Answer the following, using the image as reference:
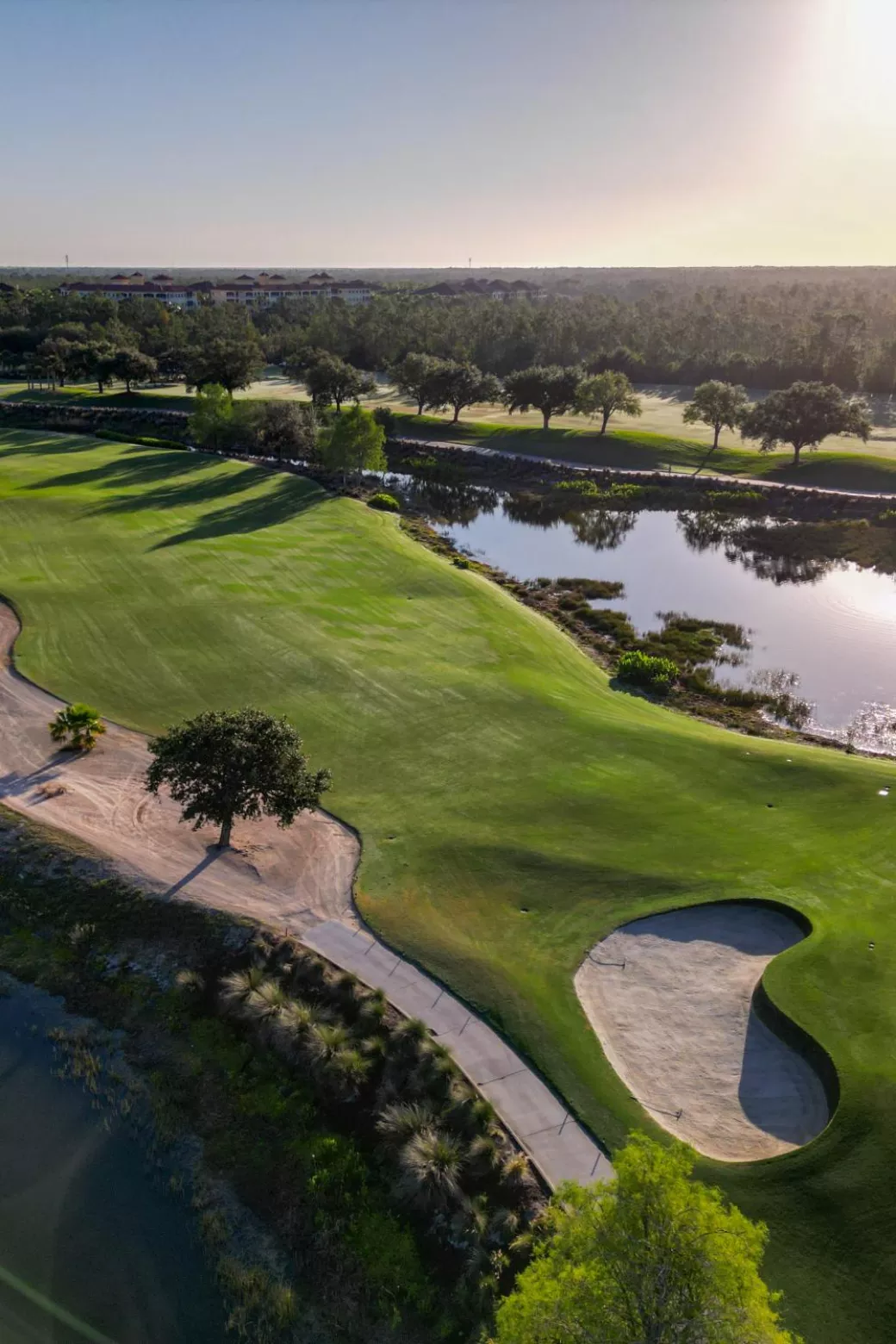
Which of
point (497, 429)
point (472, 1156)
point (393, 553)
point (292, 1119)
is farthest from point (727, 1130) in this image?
point (497, 429)

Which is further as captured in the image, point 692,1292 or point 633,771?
point 633,771

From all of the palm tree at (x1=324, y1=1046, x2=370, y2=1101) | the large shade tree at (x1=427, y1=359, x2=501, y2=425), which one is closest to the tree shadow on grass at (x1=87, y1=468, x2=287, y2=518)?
the large shade tree at (x1=427, y1=359, x2=501, y2=425)

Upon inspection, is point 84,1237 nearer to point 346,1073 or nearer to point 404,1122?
point 346,1073

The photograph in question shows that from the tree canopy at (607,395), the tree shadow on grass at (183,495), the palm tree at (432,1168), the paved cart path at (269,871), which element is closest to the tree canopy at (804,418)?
the tree canopy at (607,395)

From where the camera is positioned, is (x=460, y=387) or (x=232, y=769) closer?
(x=232, y=769)

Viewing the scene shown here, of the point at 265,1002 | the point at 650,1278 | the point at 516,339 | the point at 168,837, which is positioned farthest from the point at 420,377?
the point at 650,1278

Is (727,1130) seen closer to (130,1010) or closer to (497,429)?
(130,1010)
